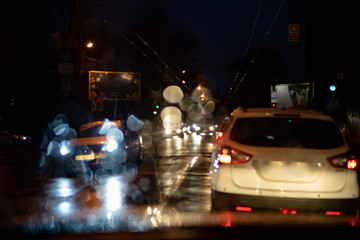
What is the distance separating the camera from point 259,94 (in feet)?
220

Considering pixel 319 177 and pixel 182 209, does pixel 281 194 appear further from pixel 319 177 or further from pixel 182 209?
pixel 182 209

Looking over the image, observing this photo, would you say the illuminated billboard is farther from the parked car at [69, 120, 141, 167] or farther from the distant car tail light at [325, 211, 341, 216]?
the distant car tail light at [325, 211, 341, 216]

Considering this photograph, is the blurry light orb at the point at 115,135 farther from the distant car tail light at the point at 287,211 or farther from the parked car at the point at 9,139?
the parked car at the point at 9,139

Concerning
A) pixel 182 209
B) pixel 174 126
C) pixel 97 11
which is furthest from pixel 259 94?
pixel 182 209

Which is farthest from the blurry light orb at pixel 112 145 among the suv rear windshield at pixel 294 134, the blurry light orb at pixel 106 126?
the suv rear windshield at pixel 294 134

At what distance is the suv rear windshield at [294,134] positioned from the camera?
5.70 metres

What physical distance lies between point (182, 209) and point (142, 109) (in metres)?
51.2

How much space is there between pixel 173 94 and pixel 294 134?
63.3 m

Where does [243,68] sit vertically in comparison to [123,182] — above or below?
above

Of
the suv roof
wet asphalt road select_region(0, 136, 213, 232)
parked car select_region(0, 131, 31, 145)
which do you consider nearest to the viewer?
the suv roof

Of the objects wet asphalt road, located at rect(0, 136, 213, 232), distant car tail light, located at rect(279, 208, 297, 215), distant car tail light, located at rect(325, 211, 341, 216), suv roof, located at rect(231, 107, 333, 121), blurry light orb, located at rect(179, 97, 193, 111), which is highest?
blurry light orb, located at rect(179, 97, 193, 111)

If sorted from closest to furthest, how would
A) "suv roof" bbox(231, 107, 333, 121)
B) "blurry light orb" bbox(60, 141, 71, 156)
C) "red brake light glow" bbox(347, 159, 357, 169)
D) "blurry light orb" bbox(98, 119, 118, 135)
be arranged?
"red brake light glow" bbox(347, 159, 357, 169) < "suv roof" bbox(231, 107, 333, 121) < "blurry light orb" bbox(60, 141, 71, 156) < "blurry light orb" bbox(98, 119, 118, 135)

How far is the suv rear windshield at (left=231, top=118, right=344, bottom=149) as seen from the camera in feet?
18.7

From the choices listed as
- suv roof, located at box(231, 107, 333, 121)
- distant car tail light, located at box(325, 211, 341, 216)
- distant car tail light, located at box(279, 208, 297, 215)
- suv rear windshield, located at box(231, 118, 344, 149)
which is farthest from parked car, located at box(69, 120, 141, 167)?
distant car tail light, located at box(325, 211, 341, 216)
